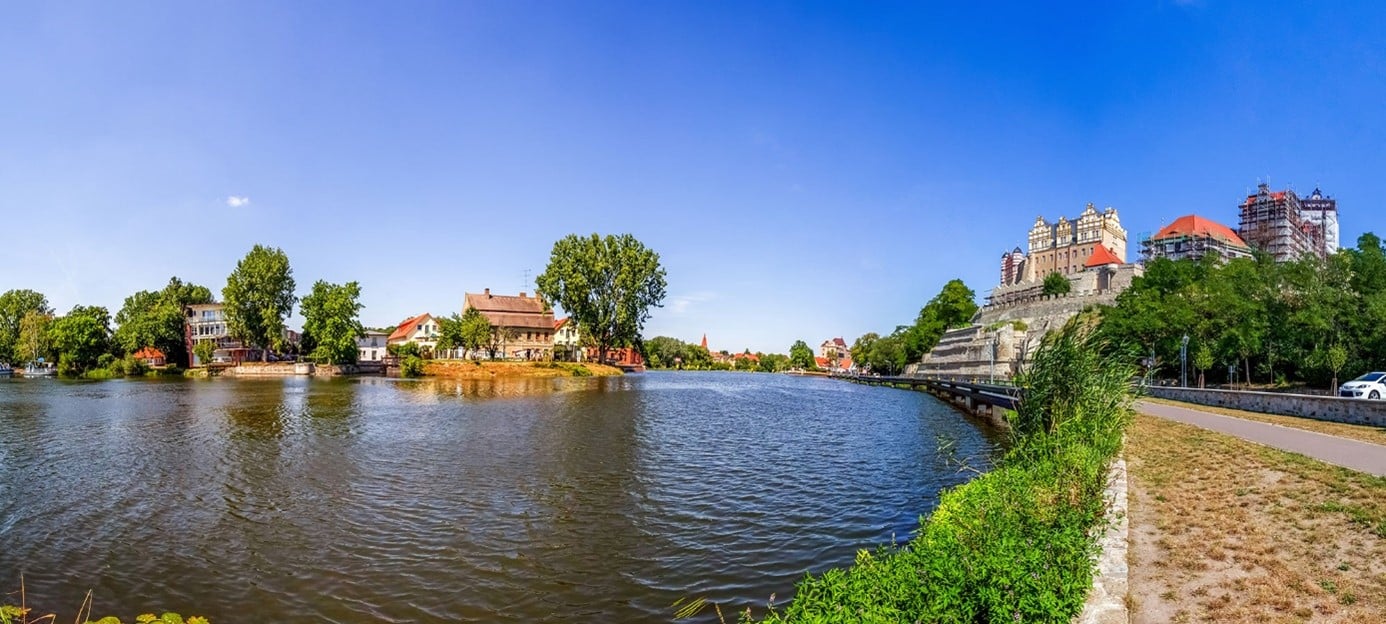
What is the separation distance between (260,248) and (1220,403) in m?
101

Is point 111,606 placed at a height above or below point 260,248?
below

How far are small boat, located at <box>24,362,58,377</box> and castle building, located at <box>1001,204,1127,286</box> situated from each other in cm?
14764

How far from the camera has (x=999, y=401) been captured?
34.9m

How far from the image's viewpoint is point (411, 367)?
270ft

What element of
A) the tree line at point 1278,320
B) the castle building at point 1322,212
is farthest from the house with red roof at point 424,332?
the castle building at point 1322,212

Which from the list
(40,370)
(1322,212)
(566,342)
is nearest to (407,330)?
(566,342)

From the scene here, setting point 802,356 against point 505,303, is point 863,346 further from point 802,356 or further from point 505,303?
point 505,303

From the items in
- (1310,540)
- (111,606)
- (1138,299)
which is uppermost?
(1138,299)

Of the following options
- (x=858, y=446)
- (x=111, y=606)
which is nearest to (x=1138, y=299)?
(x=858, y=446)

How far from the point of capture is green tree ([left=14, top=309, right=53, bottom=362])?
93.0 meters

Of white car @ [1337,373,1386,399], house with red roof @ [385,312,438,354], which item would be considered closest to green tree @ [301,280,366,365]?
house with red roof @ [385,312,438,354]

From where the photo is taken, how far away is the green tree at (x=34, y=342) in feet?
305

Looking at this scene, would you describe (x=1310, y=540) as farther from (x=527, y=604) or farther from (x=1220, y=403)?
(x=1220, y=403)

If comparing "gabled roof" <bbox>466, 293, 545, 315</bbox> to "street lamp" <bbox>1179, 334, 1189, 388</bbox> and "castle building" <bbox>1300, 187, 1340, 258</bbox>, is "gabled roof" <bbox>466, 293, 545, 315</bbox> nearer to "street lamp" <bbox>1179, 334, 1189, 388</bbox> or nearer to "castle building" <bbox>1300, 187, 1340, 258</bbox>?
"street lamp" <bbox>1179, 334, 1189, 388</bbox>
